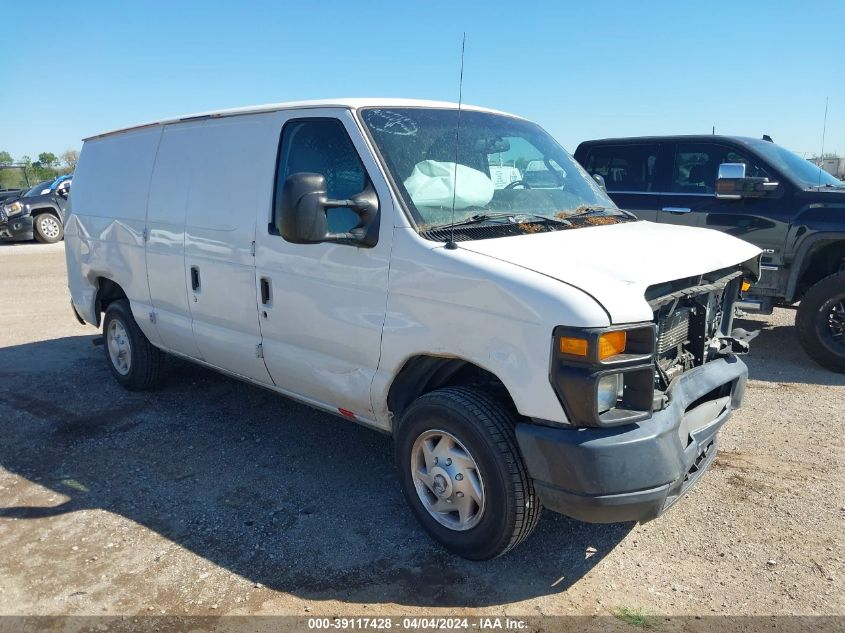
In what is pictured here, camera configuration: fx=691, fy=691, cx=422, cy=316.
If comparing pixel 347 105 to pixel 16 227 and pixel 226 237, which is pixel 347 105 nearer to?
pixel 226 237

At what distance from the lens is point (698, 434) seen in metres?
3.31

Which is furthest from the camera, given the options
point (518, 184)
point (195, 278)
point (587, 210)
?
point (195, 278)

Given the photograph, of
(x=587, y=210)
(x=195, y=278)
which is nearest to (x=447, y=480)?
(x=587, y=210)

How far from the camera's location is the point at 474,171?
152 inches

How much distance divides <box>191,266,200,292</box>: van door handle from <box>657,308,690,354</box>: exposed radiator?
3.04 metres

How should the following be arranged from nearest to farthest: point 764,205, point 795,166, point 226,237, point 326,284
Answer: point 326,284 < point 226,237 < point 764,205 < point 795,166

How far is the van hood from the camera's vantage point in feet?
9.34

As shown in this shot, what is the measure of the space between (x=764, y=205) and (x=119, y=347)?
20.5 ft

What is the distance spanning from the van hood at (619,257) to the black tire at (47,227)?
1778 centimetres

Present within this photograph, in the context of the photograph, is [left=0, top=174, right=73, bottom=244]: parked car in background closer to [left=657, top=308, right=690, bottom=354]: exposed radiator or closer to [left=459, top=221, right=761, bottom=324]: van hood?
[left=459, top=221, right=761, bottom=324]: van hood

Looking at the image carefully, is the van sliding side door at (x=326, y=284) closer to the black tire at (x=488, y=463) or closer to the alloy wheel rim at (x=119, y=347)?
the black tire at (x=488, y=463)

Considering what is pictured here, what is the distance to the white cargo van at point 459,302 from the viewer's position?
285 centimetres

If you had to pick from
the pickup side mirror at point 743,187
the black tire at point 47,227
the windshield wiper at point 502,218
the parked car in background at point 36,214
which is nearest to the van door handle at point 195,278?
the windshield wiper at point 502,218

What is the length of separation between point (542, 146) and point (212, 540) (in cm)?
310
